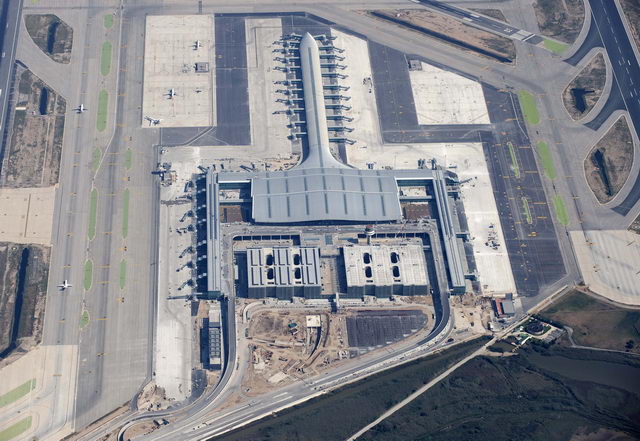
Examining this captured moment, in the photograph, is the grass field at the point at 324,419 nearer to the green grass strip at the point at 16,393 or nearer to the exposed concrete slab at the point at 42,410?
the exposed concrete slab at the point at 42,410

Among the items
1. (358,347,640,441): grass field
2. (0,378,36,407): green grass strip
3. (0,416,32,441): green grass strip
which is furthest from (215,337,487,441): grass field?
(0,378,36,407): green grass strip

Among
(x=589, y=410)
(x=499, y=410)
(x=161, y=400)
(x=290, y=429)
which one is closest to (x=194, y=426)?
(x=161, y=400)

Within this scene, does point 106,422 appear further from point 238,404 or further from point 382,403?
point 382,403

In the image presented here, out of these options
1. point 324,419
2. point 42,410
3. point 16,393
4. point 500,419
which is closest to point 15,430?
point 42,410

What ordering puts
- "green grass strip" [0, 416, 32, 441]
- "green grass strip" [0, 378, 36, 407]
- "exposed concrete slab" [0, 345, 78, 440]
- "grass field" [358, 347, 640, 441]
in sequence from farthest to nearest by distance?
"green grass strip" [0, 378, 36, 407] → "exposed concrete slab" [0, 345, 78, 440] → "green grass strip" [0, 416, 32, 441] → "grass field" [358, 347, 640, 441]

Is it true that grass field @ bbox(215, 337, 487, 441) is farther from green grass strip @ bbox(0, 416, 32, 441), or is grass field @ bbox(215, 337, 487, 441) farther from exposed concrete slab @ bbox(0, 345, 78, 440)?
green grass strip @ bbox(0, 416, 32, 441)

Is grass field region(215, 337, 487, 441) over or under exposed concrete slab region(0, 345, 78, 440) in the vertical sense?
under
